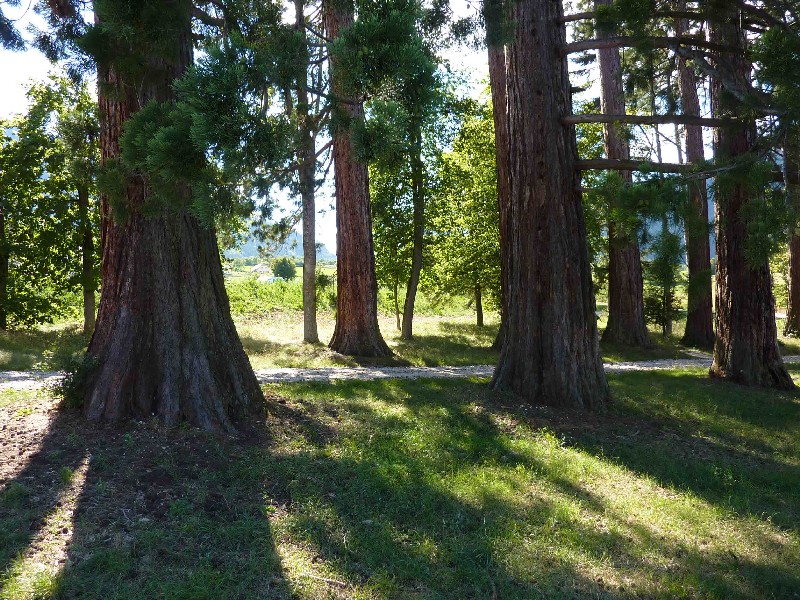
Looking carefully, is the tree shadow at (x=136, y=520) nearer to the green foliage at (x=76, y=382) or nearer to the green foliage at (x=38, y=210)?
the green foliage at (x=76, y=382)

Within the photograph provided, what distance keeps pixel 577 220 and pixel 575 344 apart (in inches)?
60.7

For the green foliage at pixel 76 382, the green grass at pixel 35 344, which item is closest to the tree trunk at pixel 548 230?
the green foliage at pixel 76 382

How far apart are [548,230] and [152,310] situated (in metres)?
4.62

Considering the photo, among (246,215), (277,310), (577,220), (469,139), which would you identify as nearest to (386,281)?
(469,139)

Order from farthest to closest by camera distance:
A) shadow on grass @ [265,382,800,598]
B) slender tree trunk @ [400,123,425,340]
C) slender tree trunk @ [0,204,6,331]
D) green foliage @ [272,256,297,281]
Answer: slender tree trunk @ [400,123,425,340] < green foliage @ [272,256,297,281] < slender tree trunk @ [0,204,6,331] < shadow on grass @ [265,382,800,598]

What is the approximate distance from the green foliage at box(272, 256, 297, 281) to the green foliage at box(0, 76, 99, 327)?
4.55 m

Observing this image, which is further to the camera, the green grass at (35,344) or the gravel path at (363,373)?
the green grass at (35,344)

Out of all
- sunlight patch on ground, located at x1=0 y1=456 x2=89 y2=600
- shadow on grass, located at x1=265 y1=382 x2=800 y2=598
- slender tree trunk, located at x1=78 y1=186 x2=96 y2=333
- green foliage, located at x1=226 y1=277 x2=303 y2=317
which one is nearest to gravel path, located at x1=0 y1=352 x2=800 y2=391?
shadow on grass, located at x1=265 y1=382 x2=800 y2=598

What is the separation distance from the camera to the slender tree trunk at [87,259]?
15.4m

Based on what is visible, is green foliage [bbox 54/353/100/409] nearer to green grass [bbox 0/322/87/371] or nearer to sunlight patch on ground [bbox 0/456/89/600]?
sunlight patch on ground [bbox 0/456/89/600]

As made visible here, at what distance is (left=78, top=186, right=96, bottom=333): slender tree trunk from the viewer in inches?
605

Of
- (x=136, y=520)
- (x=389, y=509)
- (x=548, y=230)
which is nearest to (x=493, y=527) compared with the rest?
(x=389, y=509)

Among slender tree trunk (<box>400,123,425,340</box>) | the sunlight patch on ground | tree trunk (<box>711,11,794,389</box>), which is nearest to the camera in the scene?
the sunlight patch on ground

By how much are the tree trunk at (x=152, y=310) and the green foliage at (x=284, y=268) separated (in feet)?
31.6
